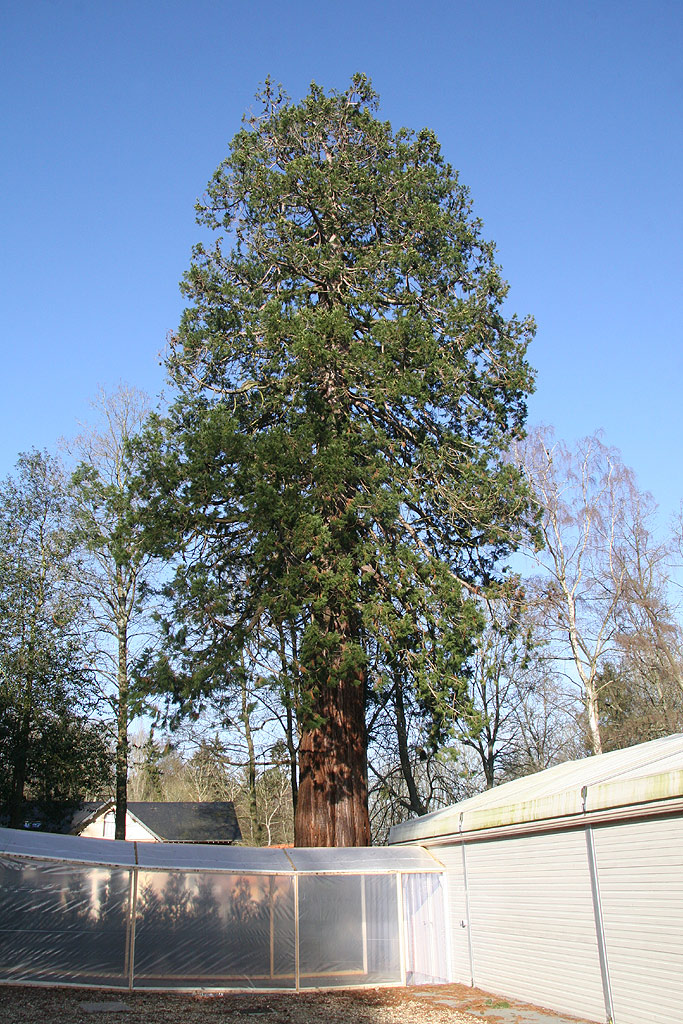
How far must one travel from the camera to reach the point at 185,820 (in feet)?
116

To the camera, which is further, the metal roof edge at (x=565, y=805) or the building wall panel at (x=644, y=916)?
the metal roof edge at (x=565, y=805)

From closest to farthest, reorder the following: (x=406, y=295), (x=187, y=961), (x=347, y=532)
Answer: (x=187, y=961)
(x=347, y=532)
(x=406, y=295)

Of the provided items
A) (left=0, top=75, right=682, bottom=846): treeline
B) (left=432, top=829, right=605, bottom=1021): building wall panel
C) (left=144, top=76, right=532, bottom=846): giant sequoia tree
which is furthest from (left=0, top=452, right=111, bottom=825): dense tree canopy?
(left=432, top=829, right=605, bottom=1021): building wall panel

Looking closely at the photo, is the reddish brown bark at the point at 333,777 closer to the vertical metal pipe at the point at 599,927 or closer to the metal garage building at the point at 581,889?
the metal garage building at the point at 581,889

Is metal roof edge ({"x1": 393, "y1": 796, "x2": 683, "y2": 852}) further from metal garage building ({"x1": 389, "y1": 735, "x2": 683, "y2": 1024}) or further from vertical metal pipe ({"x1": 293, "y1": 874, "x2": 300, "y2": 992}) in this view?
vertical metal pipe ({"x1": 293, "y1": 874, "x2": 300, "y2": 992})

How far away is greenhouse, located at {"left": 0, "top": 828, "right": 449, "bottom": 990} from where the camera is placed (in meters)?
10.3

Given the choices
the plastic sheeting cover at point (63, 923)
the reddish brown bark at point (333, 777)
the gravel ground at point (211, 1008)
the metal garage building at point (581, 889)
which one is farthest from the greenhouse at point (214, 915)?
the metal garage building at point (581, 889)

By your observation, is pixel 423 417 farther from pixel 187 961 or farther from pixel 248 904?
pixel 187 961

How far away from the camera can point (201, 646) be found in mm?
12188

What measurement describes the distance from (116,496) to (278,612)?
333cm

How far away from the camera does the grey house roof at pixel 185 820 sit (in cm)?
3059

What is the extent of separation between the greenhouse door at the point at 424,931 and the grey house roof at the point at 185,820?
676 inches

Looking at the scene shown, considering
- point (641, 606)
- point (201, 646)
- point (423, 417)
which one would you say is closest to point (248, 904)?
point (201, 646)

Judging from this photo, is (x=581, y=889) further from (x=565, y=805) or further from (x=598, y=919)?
(x=565, y=805)
